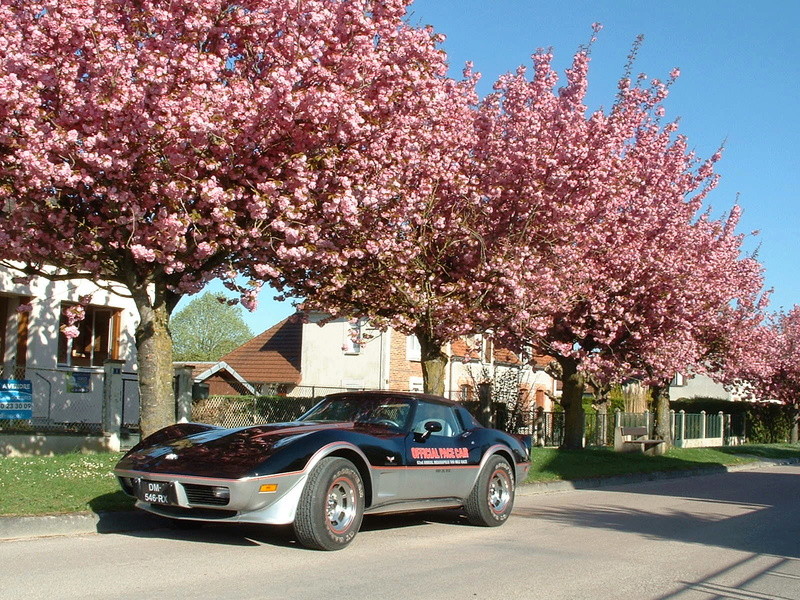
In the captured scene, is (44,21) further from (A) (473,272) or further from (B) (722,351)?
(B) (722,351)

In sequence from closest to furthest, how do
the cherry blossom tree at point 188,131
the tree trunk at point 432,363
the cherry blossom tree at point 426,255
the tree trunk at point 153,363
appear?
1. the cherry blossom tree at point 188,131
2. the tree trunk at point 153,363
3. the cherry blossom tree at point 426,255
4. the tree trunk at point 432,363

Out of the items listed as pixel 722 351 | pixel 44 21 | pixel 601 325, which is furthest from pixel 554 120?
pixel 722 351

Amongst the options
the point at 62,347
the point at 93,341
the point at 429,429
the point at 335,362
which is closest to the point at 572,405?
the point at 93,341

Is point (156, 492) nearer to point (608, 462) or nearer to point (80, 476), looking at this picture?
point (80, 476)

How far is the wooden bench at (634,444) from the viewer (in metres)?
25.0

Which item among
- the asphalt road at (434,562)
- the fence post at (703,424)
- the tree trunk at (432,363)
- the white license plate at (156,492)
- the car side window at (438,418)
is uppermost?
the tree trunk at (432,363)

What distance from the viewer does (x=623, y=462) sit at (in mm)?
21438

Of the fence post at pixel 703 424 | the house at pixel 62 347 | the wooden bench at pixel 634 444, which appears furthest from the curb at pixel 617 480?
the fence post at pixel 703 424

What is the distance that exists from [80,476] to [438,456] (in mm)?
4523

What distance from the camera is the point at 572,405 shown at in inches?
947

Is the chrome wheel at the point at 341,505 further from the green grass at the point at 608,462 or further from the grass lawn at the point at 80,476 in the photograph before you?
the green grass at the point at 608,462

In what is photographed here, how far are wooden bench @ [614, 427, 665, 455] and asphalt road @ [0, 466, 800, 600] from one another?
13420 millimetres

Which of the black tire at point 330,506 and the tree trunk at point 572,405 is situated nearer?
the black tire at point 330,506

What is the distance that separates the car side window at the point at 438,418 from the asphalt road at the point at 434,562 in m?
1.08
